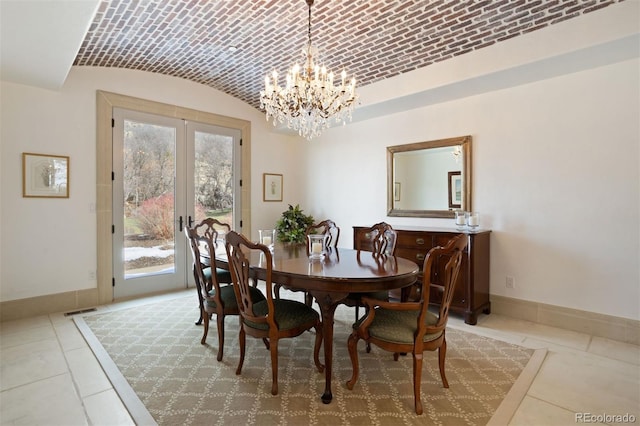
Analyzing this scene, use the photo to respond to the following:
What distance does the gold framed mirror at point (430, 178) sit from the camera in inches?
151

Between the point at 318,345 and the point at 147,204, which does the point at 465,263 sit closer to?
the point at 318,345

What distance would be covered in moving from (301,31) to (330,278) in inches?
98.3

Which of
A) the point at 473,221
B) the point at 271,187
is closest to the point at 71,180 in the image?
the point at 271,187

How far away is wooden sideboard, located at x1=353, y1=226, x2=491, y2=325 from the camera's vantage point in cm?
331

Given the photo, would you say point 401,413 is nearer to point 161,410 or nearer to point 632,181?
point 161,410

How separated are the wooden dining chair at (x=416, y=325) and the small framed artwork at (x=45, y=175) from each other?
3.67 metres

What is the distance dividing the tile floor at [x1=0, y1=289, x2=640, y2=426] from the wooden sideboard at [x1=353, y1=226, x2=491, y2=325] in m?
0.27

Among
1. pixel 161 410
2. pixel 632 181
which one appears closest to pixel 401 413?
pixel 161 410

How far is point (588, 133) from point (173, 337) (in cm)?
424

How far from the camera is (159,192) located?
439 centimetres

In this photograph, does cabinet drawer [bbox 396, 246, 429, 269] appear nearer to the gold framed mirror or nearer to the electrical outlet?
the gold framed mirror

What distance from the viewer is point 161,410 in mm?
1915


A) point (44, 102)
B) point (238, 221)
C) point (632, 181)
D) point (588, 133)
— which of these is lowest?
point (238, 221)
